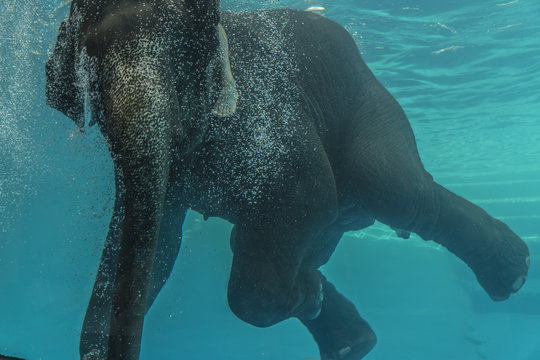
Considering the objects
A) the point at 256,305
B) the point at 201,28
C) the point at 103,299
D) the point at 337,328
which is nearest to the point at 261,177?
the point at 256,305

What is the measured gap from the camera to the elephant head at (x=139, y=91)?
1152mm

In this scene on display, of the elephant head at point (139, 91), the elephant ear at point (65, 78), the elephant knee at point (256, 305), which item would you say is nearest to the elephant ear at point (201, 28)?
the elephant head at point (139, 91)

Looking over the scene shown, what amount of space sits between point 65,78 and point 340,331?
347 centimetres

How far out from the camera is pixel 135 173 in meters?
1.15

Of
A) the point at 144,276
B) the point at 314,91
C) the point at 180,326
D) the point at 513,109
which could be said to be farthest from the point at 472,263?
the point at 180,326

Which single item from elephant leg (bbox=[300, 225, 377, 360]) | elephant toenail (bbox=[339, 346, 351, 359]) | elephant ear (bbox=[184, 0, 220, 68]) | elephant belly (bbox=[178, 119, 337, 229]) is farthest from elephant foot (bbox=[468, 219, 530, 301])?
elephant ear (bbox=[184, 0, 220, 68])

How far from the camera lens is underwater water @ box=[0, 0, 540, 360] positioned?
40.8 feet

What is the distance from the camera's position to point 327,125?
3426mm

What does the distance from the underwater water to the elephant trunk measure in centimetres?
90

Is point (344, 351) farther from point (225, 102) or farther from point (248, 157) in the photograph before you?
point (225, 102)

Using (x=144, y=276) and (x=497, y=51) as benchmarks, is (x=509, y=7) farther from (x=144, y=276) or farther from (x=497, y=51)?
(x=144, y=276)

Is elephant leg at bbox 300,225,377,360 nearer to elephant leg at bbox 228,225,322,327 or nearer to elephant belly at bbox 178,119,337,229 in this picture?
elephant leg at bbox 228,225,322,327

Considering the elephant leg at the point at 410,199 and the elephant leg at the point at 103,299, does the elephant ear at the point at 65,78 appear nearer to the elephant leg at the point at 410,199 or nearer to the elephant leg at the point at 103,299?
the elephant leg at the point at 103,299

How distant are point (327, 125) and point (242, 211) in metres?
1.09
